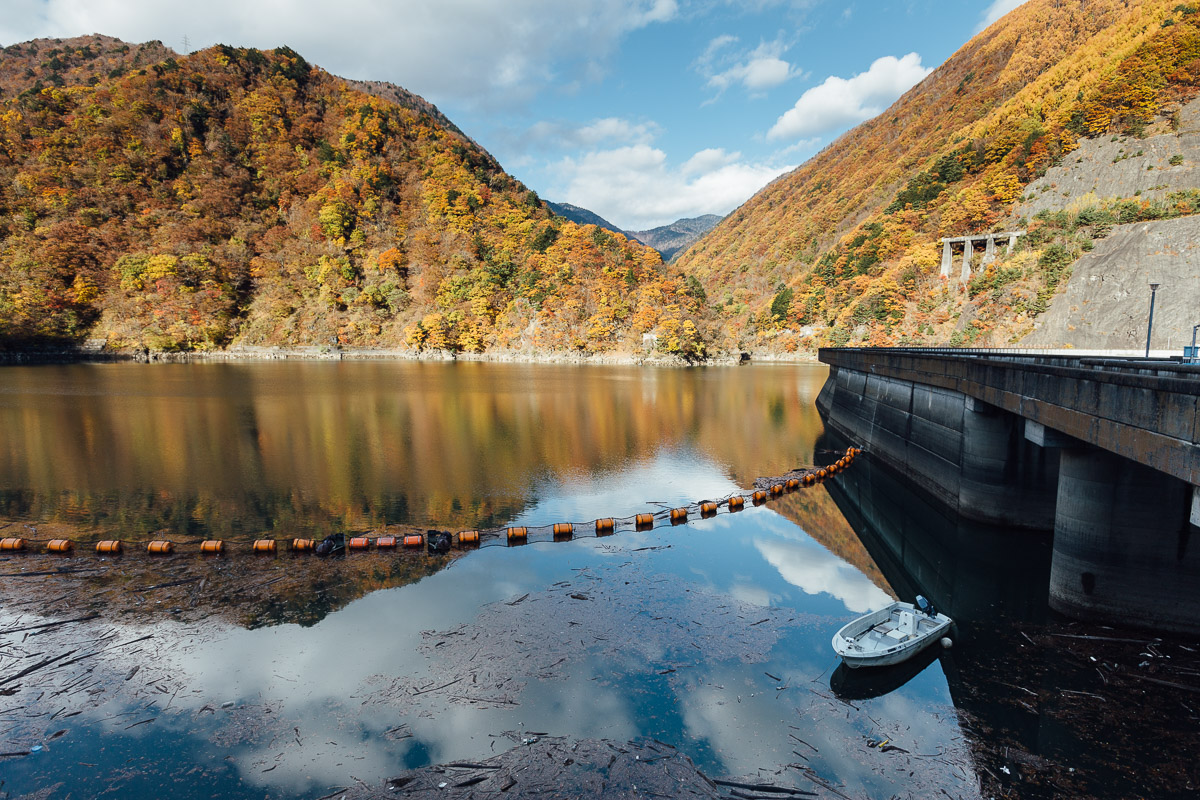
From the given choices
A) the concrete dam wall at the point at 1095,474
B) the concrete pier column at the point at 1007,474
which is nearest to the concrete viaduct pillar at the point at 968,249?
the concrete dam wall at the point at 1095,474

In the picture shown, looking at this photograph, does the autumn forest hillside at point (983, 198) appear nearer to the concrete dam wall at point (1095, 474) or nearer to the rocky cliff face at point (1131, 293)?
the rocky cliff face at point (1131, 293)

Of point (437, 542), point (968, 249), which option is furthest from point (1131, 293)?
point (437, 542)

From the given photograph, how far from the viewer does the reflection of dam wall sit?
1547 cm

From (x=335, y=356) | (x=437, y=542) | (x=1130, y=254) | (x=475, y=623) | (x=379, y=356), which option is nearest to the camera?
(x=475, y=623)

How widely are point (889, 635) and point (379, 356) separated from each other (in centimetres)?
12054

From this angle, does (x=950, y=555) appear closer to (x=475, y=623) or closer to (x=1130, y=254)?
(x=475, y=623)

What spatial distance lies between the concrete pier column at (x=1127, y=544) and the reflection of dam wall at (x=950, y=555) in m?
1.85

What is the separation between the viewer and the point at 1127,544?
484 inches

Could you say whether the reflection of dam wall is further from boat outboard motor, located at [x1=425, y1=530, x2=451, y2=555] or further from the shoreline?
the shoreline

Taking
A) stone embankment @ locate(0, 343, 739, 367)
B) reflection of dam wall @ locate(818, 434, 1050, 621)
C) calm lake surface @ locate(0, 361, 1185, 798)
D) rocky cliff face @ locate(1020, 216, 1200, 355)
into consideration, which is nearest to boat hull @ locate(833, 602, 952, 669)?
calm lake surface @ locate(0, 361, 1185, 798)

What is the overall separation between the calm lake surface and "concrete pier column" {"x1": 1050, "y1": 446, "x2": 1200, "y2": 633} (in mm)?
1756

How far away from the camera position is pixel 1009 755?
31.0 ft

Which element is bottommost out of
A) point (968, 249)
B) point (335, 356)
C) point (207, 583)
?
point (207, 583)

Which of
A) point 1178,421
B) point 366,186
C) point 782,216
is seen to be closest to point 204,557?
point 1178,421
